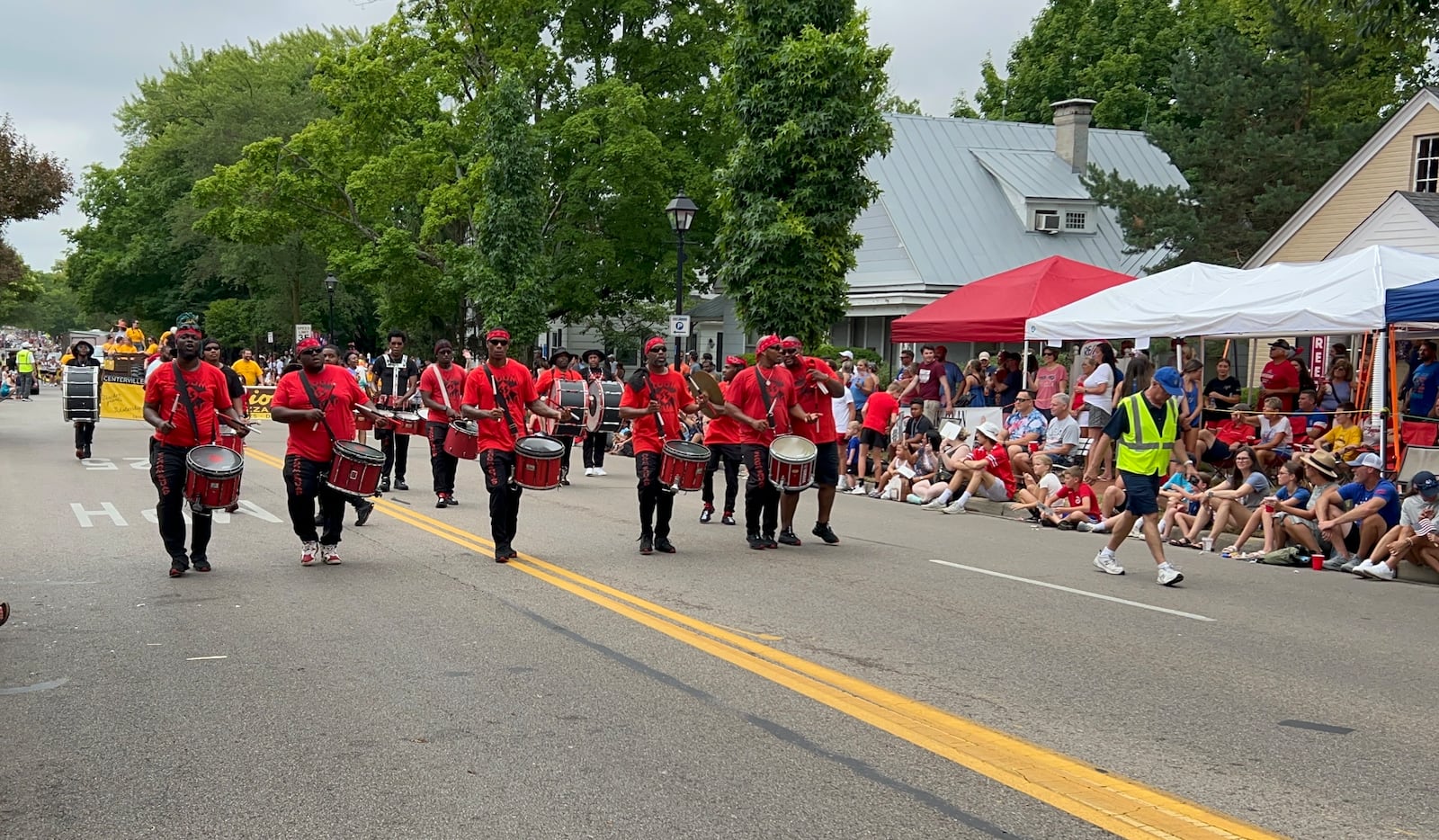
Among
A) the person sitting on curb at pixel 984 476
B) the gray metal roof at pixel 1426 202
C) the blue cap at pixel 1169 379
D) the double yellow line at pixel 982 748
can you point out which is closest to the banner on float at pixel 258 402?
the person sitting on curb at pixel 984 476

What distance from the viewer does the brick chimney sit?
41.6 meters

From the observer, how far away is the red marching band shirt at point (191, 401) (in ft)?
35.8

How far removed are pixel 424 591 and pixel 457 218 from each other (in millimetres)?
32393

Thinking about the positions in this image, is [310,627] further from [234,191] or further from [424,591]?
[234,191]

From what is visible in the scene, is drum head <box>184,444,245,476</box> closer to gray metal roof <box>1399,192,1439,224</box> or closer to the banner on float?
gray metal roof <box>1399,192,1439,224</box>

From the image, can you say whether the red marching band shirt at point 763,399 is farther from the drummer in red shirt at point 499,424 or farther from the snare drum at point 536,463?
the drummer in red shirt at point 499,424

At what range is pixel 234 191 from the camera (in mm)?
43219

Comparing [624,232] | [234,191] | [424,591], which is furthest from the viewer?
[234,191]

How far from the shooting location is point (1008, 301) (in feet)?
70.6

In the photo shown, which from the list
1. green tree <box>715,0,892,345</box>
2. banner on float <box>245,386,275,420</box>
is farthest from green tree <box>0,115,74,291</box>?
green tree <box>715,0,892,345</box>

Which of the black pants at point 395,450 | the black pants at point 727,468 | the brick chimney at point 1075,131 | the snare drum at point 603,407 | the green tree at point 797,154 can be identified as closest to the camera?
the black pants at point 727,468

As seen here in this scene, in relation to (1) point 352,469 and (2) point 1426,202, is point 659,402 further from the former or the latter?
(2) point 1426,202

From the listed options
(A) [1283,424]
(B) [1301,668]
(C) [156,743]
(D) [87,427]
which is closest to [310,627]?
(C) [156,743]

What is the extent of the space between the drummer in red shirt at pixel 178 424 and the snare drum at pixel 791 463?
Result: 16.0ft
